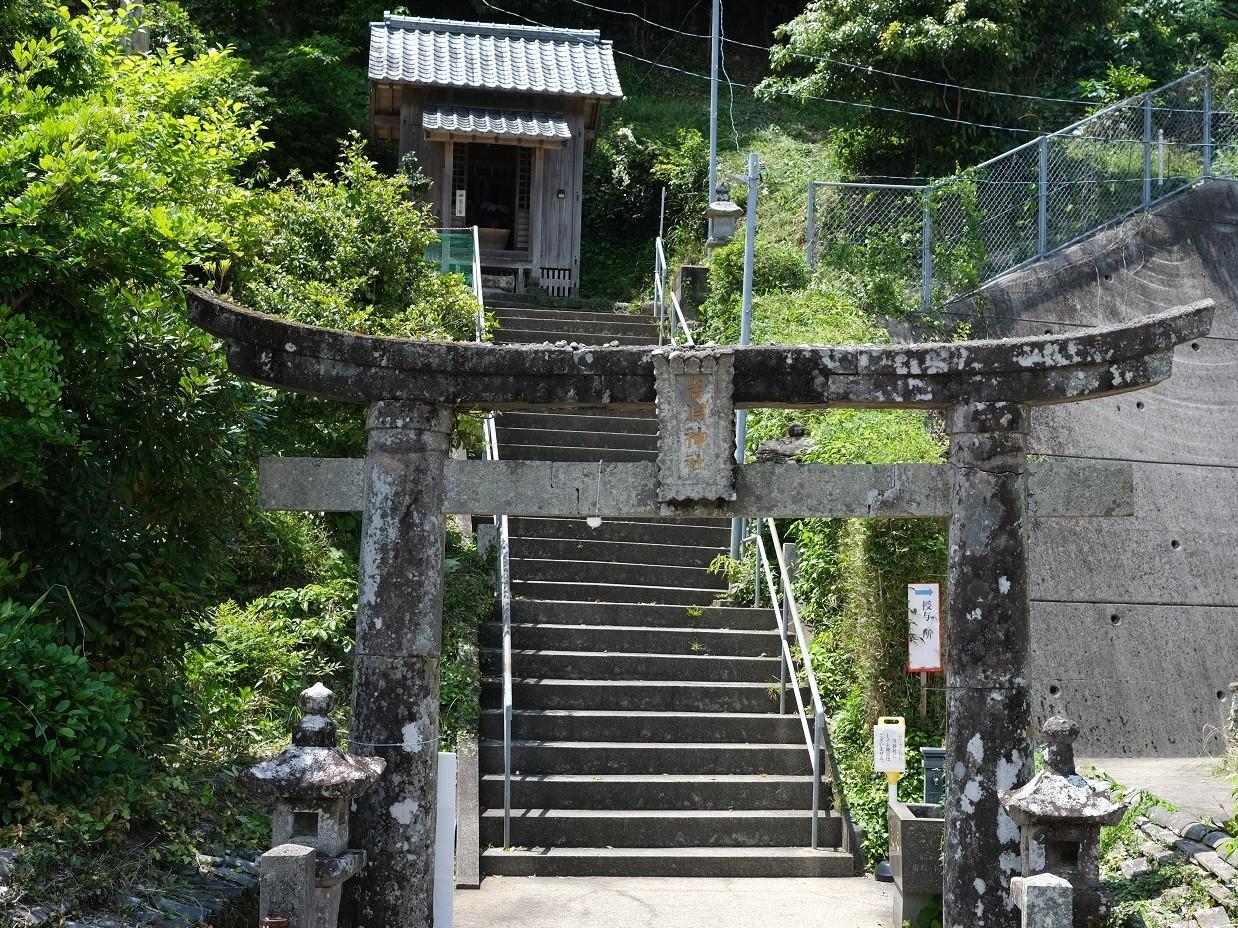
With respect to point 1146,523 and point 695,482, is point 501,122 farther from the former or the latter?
point 695,482

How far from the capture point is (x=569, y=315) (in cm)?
1833

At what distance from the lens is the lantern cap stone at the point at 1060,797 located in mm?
6711

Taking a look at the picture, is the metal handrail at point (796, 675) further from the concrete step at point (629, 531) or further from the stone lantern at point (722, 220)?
the stone lantern at point (722, 220)

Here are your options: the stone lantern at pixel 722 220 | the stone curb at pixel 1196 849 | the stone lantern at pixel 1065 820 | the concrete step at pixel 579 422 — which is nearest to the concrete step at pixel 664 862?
the stone curb at pixel 1196 849

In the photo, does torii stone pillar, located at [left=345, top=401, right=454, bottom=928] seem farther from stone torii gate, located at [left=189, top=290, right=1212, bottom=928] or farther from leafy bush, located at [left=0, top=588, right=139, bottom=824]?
leafy bush, located at [left=0, top=588, right=139, bottom=824]

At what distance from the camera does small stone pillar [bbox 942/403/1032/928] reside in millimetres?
7293

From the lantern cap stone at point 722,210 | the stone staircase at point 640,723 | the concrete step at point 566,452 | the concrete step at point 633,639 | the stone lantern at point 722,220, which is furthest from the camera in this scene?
the stone lantern at point 722,220

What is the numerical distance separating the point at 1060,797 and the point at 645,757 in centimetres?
497

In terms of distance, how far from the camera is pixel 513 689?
1177cm

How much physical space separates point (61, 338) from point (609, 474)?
3.24 metres

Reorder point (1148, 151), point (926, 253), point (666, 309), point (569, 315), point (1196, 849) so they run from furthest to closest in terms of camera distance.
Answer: point (666, 309) → point (569, 315) → point (1148, 151) → point (926, 253) → point (1196, 849)

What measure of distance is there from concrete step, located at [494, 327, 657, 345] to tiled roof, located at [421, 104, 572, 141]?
13.0ft

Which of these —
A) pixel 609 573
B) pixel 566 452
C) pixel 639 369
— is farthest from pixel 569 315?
pixel 639 369

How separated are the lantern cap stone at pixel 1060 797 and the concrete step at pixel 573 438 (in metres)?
8.26
